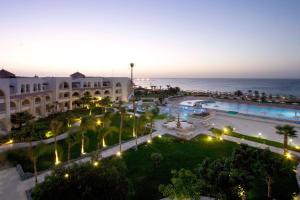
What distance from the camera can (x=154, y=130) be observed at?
32969mm

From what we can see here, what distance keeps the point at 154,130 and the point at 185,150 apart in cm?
927

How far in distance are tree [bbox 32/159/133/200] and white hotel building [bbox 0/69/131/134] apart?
24.8 meters

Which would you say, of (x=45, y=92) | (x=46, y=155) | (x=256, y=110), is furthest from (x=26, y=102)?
(x=256, y=110)

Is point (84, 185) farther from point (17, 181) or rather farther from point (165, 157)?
point (165, 157)

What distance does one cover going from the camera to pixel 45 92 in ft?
136

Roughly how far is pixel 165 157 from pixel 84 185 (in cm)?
1318

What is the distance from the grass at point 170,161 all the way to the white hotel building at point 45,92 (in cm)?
2096

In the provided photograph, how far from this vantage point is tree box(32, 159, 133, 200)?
33.0 feet

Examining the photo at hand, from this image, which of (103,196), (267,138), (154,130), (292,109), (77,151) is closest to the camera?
(103,196)

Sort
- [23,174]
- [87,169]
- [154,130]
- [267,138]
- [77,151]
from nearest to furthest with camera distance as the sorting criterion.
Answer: [87,169] → [23,174] → [77,151] → [267,138] → [154,130]

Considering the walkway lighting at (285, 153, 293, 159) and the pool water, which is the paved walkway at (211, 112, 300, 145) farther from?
the walkway lighting at (285, 153, 293, 159)

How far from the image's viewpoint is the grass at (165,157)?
56.3ft

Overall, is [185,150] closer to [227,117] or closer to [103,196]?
[103,196]

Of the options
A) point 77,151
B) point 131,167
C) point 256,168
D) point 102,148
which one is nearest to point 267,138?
point 256,168
